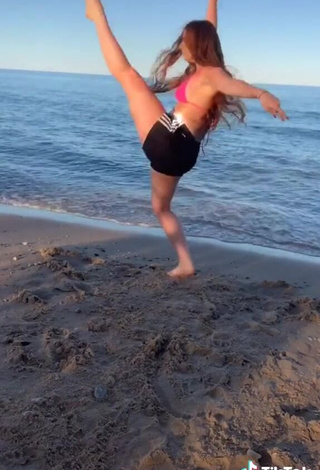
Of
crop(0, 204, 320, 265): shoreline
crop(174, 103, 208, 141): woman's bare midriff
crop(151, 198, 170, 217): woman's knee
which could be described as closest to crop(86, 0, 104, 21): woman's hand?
crop(174, 103, 208, 141): woman's bare midriff

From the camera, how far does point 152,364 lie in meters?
2.86

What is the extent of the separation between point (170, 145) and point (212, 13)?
3.79 ft

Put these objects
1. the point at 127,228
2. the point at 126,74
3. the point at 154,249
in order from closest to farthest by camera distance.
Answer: the point at 126,74 < the point at 154,249 < the point at 127,228

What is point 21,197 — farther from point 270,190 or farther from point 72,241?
point 270,190

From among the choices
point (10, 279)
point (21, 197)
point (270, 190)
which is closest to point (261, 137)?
point (270, 190)

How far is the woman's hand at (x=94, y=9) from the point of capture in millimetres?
3564

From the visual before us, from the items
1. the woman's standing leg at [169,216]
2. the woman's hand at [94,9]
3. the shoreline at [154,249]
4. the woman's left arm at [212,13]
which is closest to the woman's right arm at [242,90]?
the woman's left arm at [212,13]

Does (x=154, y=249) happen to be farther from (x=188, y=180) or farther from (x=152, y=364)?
(x=188, y=180)

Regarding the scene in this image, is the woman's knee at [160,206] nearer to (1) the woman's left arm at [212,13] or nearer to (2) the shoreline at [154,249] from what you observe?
(2) the shoreline at [154,249]

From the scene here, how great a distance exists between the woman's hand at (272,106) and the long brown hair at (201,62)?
566 millimetres

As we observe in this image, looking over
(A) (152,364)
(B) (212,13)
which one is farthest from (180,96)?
(A) (152,364)

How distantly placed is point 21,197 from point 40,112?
39.3 ft

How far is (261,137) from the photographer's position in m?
15.2

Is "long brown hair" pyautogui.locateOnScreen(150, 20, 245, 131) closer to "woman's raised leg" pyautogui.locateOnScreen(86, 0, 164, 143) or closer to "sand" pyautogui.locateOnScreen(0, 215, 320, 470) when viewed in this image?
"woman's raised leg" pyautogui.locateOnScreen(86, 0, 164, 143)
